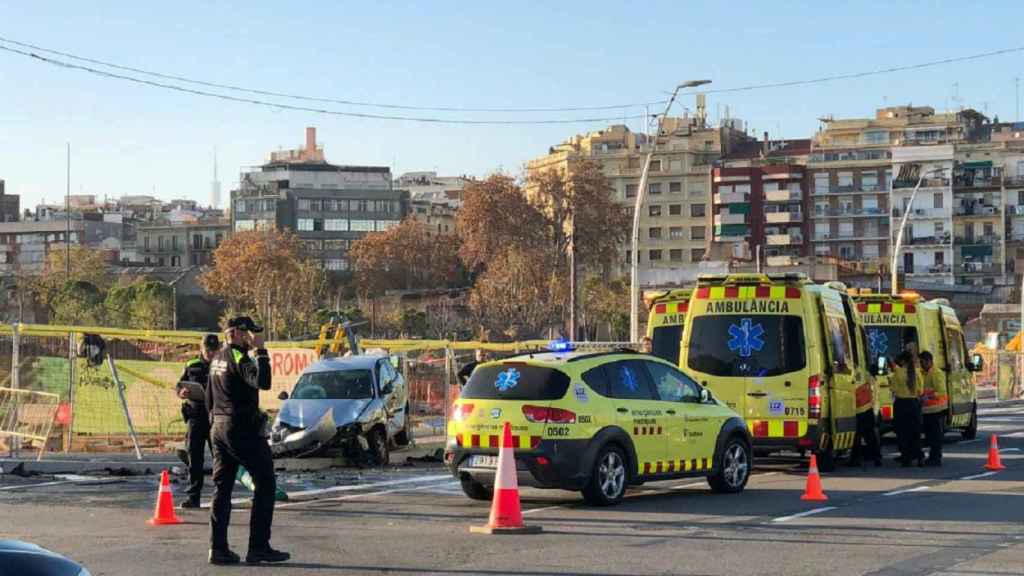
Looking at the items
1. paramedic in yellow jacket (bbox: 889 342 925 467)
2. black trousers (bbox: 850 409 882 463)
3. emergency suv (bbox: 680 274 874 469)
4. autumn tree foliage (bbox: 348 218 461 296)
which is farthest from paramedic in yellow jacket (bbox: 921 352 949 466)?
autumn tree foliage (bbox: 348 218 461 296)

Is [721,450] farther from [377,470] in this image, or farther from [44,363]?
[44,363]

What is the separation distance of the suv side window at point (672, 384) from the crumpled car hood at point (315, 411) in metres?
6.76

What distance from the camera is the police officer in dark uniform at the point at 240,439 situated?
11867 millimetres

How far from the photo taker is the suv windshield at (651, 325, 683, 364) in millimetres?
22859

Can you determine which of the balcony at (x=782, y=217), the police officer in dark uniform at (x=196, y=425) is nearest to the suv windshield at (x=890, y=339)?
the police officer in dark uniform at (x=196, y=425)

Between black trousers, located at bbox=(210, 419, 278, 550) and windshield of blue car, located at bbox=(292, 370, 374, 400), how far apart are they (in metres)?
11.0

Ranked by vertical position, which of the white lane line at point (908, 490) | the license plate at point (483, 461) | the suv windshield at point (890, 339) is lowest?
the white lane line at point (908, 490)

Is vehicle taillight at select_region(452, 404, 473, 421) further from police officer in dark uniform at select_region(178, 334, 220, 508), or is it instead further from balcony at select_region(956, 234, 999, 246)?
balcony at select_region(956, 234, 999, 246)

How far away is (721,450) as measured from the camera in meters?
17.3

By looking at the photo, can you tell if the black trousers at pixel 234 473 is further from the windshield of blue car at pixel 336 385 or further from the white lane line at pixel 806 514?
the windshield of blue car at pixel 336 385

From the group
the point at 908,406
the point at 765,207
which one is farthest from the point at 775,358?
the point at 765,207

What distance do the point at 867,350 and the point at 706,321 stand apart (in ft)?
10.2

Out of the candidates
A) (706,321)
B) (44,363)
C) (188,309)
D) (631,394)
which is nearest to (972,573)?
(631,394)

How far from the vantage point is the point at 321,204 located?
553 ft
